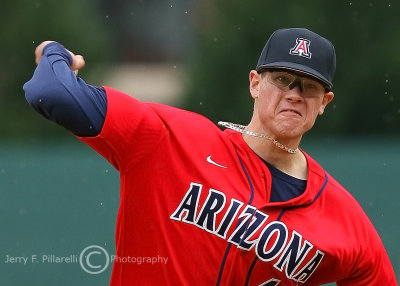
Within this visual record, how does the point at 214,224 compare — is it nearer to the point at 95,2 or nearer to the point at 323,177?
the point at 323,177

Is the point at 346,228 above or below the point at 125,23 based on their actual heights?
below

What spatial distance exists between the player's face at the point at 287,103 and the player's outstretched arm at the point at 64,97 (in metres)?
0.80

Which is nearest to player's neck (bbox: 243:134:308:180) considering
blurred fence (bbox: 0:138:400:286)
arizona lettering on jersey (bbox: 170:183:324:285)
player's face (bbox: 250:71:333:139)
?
player's face (bbox: 250:71:333:139)

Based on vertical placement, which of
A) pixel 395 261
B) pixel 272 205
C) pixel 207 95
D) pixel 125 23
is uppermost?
pixel 125 23

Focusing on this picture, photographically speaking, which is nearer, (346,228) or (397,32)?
(346,228)

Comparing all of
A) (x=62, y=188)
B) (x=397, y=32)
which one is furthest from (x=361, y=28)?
(x=62, y=188)

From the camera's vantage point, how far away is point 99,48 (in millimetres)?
12398

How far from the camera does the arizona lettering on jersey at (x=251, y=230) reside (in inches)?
135

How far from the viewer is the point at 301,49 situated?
3643 mm

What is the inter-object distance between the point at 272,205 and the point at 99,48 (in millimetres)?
9210

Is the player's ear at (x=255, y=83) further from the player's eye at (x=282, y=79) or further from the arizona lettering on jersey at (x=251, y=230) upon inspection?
the arizona lettering on jersey at (x=251, y=230)

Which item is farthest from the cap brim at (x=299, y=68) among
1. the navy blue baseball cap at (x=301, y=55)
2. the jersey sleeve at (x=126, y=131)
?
the jersey sleeve at (x=126, y=131)

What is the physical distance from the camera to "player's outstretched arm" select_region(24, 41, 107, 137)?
304 centimetres

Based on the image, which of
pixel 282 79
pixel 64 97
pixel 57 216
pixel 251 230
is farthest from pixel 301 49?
pixel 57 216
